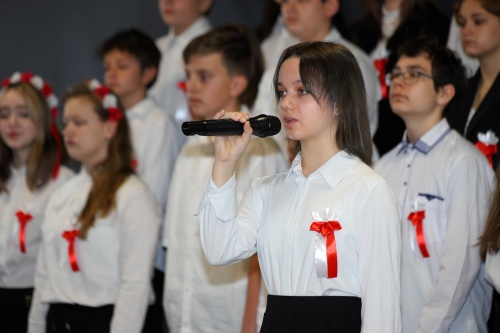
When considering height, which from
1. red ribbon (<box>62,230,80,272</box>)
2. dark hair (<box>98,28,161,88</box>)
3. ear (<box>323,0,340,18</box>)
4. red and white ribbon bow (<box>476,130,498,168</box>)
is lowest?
red ribbon (<box>62,230,80,272</box>)

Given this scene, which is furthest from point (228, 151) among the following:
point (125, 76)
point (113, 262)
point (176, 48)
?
point (176, 48)

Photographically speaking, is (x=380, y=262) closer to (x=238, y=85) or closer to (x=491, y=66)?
(x=491, y=66)

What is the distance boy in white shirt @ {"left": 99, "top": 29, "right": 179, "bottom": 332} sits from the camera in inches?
167

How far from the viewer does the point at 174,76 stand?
191 inches

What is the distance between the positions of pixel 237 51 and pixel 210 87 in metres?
0.24

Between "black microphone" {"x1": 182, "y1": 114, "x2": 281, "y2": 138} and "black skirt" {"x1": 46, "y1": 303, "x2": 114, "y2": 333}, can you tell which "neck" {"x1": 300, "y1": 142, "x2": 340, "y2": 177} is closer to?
"black microphone" {"x1": 182, "y1": 114, "x2": 281, "y2": 138}

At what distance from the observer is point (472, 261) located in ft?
9.78

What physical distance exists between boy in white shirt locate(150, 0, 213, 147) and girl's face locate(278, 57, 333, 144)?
248cm

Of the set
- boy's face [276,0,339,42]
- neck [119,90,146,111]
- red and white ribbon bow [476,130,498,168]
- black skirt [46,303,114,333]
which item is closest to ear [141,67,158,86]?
neck [119,90,146,111]

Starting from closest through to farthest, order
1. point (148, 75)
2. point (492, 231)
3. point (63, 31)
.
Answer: point (492, 231) < point (148, 75) < point (63, 31)

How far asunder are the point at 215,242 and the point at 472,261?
109cm

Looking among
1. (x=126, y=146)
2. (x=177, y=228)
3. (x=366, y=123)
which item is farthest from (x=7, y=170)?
(x=366, y=123)

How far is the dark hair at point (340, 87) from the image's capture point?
232 centimetres

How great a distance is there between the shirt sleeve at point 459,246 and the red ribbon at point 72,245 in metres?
1.48
